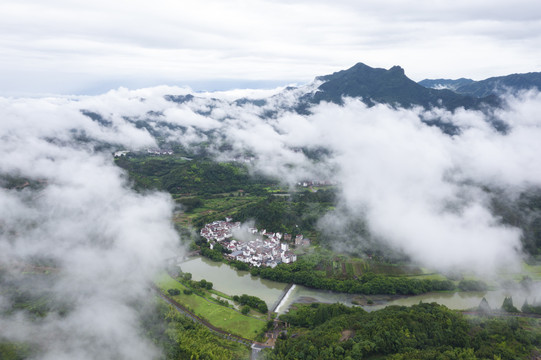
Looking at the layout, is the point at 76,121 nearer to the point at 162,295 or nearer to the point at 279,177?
the point at 279,177

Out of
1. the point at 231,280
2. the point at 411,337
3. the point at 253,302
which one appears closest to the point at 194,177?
the point at 231,280

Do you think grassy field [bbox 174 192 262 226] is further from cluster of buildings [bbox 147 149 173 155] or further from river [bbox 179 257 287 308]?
cluster of buildings [bbox 147 149 173 155]

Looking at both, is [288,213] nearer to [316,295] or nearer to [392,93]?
[316,295]

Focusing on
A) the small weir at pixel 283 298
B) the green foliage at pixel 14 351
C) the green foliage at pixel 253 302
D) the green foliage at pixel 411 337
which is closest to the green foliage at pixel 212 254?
the green foliage at pixel 253 302

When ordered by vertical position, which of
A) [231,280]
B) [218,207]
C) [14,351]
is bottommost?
[231,280]

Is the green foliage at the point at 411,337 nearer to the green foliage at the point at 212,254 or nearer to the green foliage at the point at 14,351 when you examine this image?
the green foliage at the point at 14,351

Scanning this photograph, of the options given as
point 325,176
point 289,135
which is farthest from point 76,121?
point 325,176

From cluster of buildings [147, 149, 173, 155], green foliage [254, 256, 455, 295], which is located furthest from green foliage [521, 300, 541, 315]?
cluster of buildings [147, 149, 173, 155]
